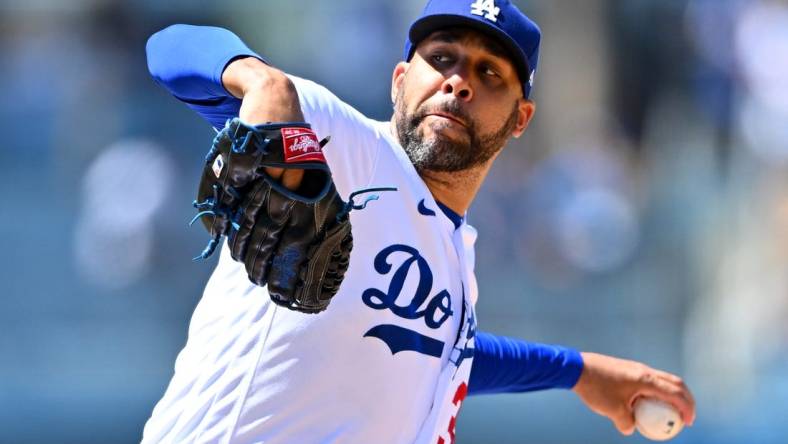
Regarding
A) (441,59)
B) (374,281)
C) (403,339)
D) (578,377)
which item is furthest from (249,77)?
(578,377)

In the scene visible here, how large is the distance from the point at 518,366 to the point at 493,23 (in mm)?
1170

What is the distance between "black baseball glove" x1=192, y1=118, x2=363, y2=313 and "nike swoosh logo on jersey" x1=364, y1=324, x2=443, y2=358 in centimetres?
54

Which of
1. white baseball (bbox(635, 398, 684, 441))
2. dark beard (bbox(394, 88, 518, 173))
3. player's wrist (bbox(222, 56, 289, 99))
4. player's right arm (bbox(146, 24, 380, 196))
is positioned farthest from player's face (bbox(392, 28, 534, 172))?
white baseball (bbox(635, 398, 684, 441))

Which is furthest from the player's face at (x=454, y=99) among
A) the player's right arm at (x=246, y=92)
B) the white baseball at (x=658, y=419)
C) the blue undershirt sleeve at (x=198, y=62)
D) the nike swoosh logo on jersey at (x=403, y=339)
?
the white baseball at (x=658, y=419)

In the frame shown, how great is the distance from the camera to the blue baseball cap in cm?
272

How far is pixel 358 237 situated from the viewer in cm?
242

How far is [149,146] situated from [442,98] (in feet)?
14.2

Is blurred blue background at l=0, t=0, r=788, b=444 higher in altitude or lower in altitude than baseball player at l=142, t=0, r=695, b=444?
higher

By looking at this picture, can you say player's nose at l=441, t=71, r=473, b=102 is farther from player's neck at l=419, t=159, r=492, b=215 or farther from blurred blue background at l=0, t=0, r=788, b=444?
blurred blue background at l=0, t=0, r=788, b=444

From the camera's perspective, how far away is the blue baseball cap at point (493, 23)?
272 centimetres

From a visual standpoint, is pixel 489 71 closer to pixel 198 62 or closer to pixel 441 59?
pixel 441 59

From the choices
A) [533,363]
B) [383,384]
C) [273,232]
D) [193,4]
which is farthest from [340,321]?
[193,4]

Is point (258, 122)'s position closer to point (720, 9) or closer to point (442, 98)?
point (442, 98)

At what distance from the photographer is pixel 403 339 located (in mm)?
2455
